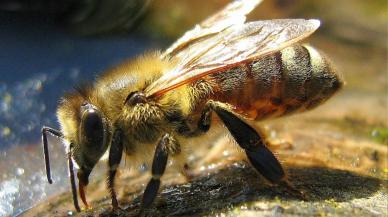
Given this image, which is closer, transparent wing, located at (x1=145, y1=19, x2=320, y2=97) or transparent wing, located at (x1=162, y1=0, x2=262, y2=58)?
transparent wing, located at (x1=145, y1=19, x2=320, y2=97)

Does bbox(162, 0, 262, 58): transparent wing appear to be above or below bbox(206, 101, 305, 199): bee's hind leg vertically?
above

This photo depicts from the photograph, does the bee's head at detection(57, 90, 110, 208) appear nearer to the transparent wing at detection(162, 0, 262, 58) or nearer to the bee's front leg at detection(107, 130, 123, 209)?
the bee's front leg at detection(107, 130, 123, 209)

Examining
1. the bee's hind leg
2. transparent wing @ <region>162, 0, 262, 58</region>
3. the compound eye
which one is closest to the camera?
the compound eye

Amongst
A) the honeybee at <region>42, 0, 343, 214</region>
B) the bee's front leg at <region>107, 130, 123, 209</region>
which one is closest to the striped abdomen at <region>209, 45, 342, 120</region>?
the honeybee at <region>42, 0, 343, 214</region>

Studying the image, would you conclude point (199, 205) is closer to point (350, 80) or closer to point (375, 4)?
point (350, 80)

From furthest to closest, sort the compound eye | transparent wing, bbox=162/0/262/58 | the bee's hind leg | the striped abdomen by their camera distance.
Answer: transparent wing, bbox=162/0/262/58 < the striped abdomen < the bee's hind leg < the compound eye

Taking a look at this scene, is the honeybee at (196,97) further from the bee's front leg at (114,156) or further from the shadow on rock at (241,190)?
the shadow on rock at (241,190)
